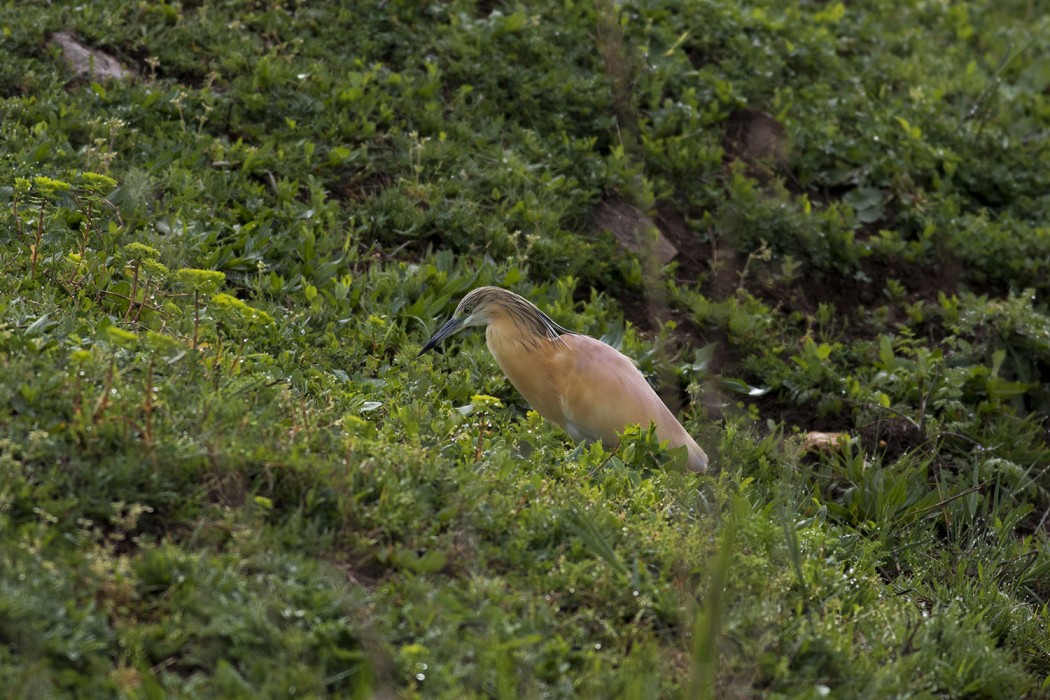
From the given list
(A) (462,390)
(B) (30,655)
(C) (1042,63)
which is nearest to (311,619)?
(B) (30,655)

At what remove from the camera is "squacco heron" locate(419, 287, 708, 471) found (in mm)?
5414

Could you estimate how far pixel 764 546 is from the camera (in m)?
4.47

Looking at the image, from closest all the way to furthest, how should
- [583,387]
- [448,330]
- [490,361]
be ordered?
[583,387]
[448,330]
[490,361]

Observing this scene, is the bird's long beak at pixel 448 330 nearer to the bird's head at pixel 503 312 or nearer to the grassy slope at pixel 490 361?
the bird's head at pixel 503 312

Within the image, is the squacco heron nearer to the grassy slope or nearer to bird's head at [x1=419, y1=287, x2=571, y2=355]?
bird's head at [x1=419, y1=287, x2=571, y2=355]

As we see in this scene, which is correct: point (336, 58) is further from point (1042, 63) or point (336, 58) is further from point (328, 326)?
point (1042, 63)

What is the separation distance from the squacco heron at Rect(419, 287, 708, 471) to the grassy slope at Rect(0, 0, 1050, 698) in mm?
158

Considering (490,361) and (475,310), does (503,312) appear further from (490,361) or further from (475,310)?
(490,361)

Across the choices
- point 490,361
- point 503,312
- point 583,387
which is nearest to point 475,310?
point 503,312

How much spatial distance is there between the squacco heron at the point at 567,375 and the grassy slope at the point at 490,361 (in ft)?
0.52

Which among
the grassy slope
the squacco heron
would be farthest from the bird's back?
the grassy slope

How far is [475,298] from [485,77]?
2.66 metres

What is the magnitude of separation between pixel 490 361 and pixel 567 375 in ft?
2.47

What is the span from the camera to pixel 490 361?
618cm
